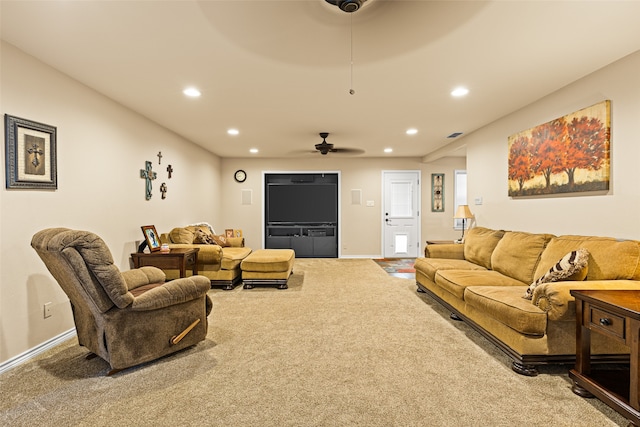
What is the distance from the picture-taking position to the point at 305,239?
298 inches

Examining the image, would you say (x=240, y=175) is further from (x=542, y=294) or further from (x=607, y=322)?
(x=607, y=322)

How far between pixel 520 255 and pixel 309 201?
505 cm

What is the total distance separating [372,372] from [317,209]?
5539 mm

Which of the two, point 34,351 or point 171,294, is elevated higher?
point 171,294

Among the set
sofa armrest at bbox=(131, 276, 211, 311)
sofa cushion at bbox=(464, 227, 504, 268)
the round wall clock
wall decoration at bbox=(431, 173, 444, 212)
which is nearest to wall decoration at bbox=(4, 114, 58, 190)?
sofa armrest at bbox=(131, 276, 211, 311)

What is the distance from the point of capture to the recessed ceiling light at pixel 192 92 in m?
3.28

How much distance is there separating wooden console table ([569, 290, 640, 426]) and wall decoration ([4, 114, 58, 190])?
13.7 feet

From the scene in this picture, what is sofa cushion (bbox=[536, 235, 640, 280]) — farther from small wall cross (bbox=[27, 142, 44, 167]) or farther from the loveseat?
small wall cross (bbox=[27, 142, 44, 167])

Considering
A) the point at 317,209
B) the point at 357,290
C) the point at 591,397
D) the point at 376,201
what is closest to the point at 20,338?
the point at 357,290

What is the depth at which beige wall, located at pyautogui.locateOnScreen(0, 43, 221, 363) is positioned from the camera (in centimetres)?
240

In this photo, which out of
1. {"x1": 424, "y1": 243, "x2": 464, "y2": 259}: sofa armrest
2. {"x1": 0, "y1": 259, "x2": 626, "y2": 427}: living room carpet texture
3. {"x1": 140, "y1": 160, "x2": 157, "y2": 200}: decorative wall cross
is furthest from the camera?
{"x1": 424, "y1": 243, "x2": 464, "y2": 259}: sofa armrest

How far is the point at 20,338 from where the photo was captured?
96.3 inches

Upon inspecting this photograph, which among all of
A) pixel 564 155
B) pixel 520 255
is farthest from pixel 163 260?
pixel 564 155

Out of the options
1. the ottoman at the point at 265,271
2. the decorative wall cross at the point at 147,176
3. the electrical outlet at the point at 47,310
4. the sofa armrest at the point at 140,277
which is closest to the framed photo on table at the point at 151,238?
the decorative wall cross at the point at 147,176
